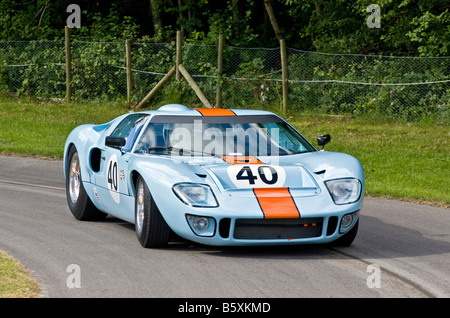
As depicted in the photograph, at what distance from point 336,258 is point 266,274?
37.9 inches

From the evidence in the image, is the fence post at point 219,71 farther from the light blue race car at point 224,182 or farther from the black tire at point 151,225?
the black tire at point 151,225

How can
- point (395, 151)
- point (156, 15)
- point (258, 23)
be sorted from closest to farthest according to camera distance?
point (395, 151), point (156, 15), point (258, 23)

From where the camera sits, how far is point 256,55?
2141 cm

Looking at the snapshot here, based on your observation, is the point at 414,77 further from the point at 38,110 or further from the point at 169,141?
the point at 169,141

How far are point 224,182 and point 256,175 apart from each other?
12.0 inches

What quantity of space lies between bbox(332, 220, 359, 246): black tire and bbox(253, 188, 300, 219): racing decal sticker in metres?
0.82

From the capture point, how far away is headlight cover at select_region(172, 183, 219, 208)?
754cm

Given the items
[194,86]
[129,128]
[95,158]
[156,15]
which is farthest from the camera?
[156,15]

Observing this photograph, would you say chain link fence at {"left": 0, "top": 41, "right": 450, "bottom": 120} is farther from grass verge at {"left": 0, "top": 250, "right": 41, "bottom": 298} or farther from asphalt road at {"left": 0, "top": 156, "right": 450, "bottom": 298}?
grass verge at {"left": 0, "top": 250, "right": 41, "bottom": 298}

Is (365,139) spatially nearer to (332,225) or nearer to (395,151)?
(395,151)

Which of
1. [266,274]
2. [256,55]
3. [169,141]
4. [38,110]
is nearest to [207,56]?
[256,55]

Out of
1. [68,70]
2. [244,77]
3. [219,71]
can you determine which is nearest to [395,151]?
[244,77]

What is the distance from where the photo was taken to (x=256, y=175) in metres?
7.80

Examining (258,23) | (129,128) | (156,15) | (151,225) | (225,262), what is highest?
(156,15)
